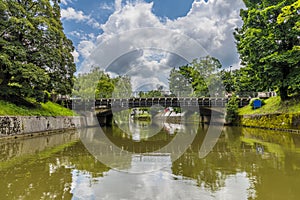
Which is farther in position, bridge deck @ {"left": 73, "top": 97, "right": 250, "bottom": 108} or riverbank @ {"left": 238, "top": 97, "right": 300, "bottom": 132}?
bridge deck @ {"left": 73, "top": 97, "right": 250, "bottom": 108}

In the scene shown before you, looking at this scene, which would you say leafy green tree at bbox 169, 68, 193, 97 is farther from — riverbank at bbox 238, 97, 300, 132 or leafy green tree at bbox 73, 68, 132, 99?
riverbank at bbox 238, 97, 300, 132

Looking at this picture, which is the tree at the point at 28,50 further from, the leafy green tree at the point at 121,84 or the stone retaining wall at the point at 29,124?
the leafy green tree at the point at 121,84

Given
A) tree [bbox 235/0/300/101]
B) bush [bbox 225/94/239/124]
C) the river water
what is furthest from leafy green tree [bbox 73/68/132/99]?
the river water

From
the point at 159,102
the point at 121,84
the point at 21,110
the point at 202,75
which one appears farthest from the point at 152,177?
the point at 121,84

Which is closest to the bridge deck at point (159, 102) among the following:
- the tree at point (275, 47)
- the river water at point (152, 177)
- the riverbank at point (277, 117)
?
the riverbank at point (277, 117)

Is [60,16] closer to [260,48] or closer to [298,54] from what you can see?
[260,48]

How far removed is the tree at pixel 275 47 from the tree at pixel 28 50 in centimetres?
1796

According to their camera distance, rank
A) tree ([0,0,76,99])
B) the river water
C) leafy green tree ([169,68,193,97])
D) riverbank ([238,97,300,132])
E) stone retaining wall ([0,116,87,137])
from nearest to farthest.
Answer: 1. the river water
2. stone retaining wall ([0,116,87,137])
3. tree ([0,0,76,99])
4. riverbank ([238,97,300,132])
5. leafy green tree ([169,68,193,97])

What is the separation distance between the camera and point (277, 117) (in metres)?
21.5

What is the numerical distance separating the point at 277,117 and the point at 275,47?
6.27m

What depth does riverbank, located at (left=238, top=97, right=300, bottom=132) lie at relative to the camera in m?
19.2

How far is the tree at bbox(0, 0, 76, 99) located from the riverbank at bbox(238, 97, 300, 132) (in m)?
20.2

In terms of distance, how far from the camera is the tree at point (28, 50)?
58.4 feet

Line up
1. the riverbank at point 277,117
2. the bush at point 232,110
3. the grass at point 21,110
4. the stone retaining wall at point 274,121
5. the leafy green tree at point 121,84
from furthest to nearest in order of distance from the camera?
the leafy green tree at point 121,84, the bush at point 232,110, the riverbank at point 277,117, the stone retaining wall at point 274,121, the grass at point 21,110
